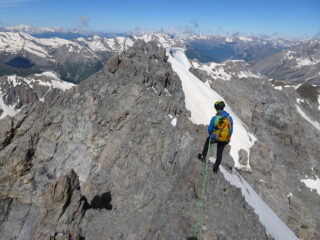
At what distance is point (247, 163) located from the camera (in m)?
49.2

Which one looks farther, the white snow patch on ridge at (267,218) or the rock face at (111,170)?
the white snow patch on ridge at (267,218)

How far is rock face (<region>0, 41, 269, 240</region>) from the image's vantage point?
23.5 m

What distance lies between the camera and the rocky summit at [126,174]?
23703 mm

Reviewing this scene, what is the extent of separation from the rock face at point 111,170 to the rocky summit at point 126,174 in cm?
12

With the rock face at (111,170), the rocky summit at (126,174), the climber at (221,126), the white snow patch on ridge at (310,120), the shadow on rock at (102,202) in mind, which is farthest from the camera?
the white snow patch on ridge at (310,120)

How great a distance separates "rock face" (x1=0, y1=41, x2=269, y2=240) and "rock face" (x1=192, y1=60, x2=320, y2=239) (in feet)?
46.8

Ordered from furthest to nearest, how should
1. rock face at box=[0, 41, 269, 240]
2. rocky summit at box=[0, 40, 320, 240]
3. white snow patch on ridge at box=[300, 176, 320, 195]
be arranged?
white snow patch on ridge at box=[300, 176, 320, 195], rocky summit at box=[0, 40, 320, 240], rock face at box=[0, 41, 269, 240]

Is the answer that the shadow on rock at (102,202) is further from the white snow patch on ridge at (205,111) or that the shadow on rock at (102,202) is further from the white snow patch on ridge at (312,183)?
the white snow patch on ridge at (312,183)

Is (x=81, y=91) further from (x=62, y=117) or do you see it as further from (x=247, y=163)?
(x=247, y=163)

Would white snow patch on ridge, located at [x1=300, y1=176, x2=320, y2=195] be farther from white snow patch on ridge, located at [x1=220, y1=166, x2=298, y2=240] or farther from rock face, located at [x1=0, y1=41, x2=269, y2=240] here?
rock face, located at [x1=0, y1=41, x2=269, y2=240]

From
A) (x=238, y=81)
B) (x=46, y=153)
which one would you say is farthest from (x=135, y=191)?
(x=238, y=81)

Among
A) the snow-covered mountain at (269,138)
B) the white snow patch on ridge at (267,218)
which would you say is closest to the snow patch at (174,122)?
the white snow patch on ridge at (267,218)

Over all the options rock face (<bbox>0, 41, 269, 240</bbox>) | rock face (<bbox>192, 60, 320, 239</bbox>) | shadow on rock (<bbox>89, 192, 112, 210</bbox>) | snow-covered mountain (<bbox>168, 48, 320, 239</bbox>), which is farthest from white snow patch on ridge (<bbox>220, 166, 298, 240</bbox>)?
shadow on rock (<bbox>89, 192, 112, 210</bbox>)

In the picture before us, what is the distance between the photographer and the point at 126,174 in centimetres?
3500
